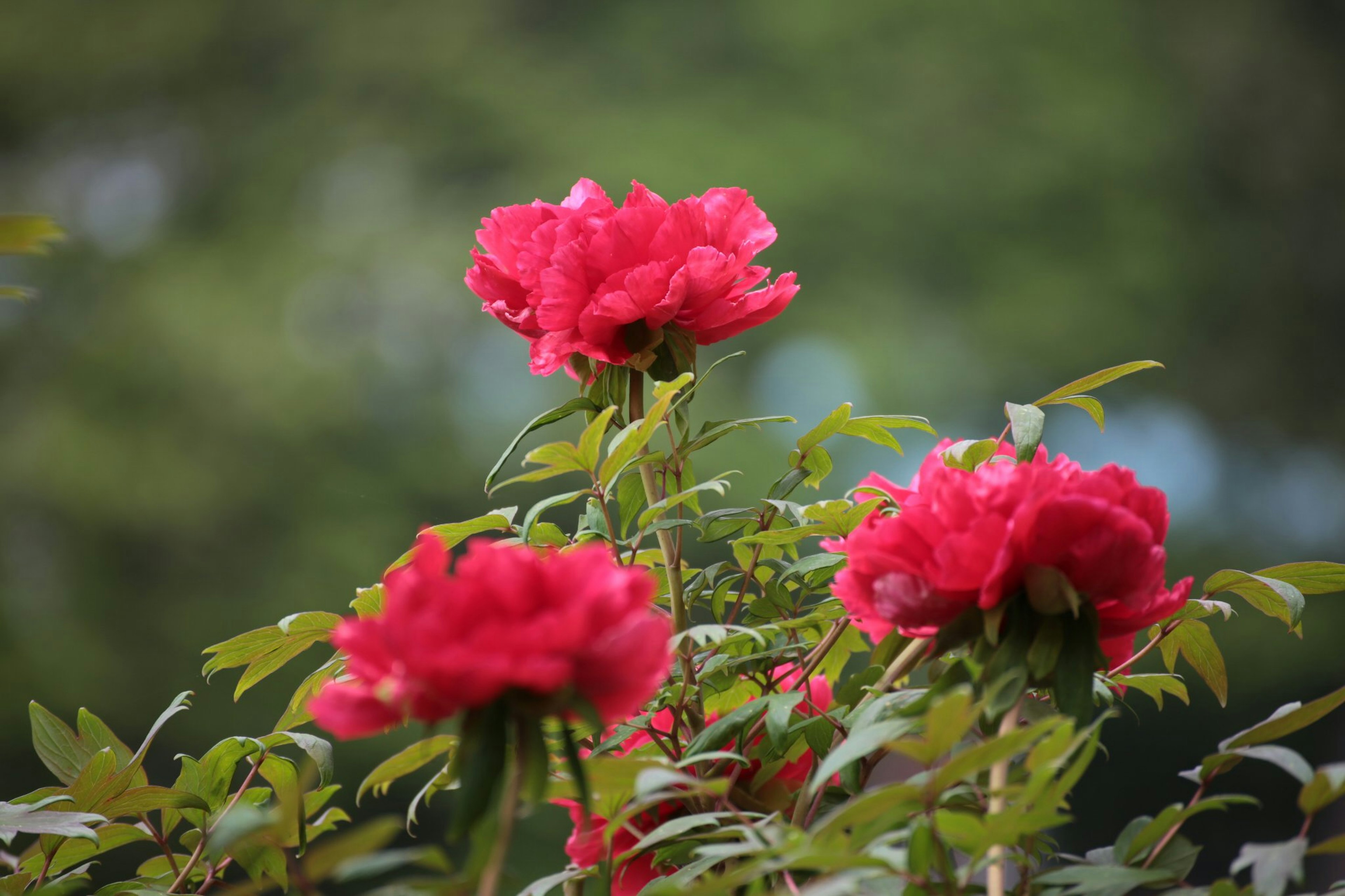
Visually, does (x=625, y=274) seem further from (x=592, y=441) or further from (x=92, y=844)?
(x=92, y=844)

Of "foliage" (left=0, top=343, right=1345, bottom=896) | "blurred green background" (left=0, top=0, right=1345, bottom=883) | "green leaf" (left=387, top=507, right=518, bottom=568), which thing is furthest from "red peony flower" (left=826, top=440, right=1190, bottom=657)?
"blurred green background" (left=0, top=0, right=1345, bottom=883)

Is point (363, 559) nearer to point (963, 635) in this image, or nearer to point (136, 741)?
point (136, 741)

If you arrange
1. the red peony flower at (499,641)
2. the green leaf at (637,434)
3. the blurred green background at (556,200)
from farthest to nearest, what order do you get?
the blurred green background at (556,200)
the green leaf at (637,434)
the red peony flower at (499,641)

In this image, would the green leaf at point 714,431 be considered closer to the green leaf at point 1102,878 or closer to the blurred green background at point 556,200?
the green leaf at point 1102,878

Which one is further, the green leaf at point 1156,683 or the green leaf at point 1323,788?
the green leaf at point 1156,683

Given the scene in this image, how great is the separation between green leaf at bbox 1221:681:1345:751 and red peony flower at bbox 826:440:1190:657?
0.03 m

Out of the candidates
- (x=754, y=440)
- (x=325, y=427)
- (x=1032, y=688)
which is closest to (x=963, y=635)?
(x=1032, y=688)

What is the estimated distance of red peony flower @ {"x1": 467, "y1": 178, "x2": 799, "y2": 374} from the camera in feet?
1.02

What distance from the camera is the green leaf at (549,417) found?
316mm

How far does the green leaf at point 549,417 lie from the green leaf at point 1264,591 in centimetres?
18

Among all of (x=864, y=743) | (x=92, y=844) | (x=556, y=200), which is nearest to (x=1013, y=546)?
(x=864, y=743)

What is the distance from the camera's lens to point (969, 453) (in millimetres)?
310

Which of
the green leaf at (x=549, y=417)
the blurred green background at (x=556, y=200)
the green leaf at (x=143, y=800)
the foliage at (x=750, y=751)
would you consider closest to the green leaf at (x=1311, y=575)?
the foliage at (x=750, y=751)

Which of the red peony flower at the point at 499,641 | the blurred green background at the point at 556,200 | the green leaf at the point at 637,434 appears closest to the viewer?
the red peony flower at the point at 499,641
